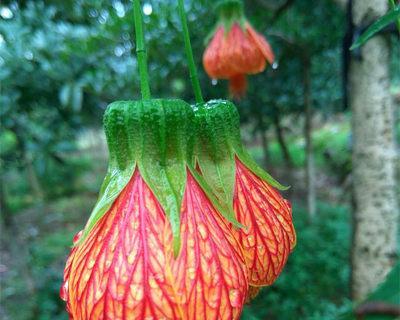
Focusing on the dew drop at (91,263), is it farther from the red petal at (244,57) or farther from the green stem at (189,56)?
the red petal at (244,57)

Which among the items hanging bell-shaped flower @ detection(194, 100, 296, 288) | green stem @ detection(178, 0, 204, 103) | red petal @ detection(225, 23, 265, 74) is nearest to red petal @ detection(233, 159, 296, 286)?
hanging bell-shaped flower @ detection(194, 100, 296, 288)

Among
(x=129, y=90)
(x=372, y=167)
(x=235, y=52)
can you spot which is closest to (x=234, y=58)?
(x=235, y=52)

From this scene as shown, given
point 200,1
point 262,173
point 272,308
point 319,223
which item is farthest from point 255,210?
point 319,223

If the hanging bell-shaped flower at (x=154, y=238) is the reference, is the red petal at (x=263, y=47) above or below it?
above

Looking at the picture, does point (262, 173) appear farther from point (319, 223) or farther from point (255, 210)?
point (319, 223)

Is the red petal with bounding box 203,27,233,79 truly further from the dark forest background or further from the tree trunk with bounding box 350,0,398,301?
the tree trunk with bounding box 350,0,398,301

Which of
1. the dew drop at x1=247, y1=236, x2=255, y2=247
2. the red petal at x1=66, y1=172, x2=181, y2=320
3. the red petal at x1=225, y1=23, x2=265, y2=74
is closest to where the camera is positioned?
the red petal at x1=66, y1=172, x2=181, y2=320

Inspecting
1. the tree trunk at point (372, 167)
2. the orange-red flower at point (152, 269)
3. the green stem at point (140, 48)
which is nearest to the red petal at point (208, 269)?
the orange-red flower at point (152, 269)
